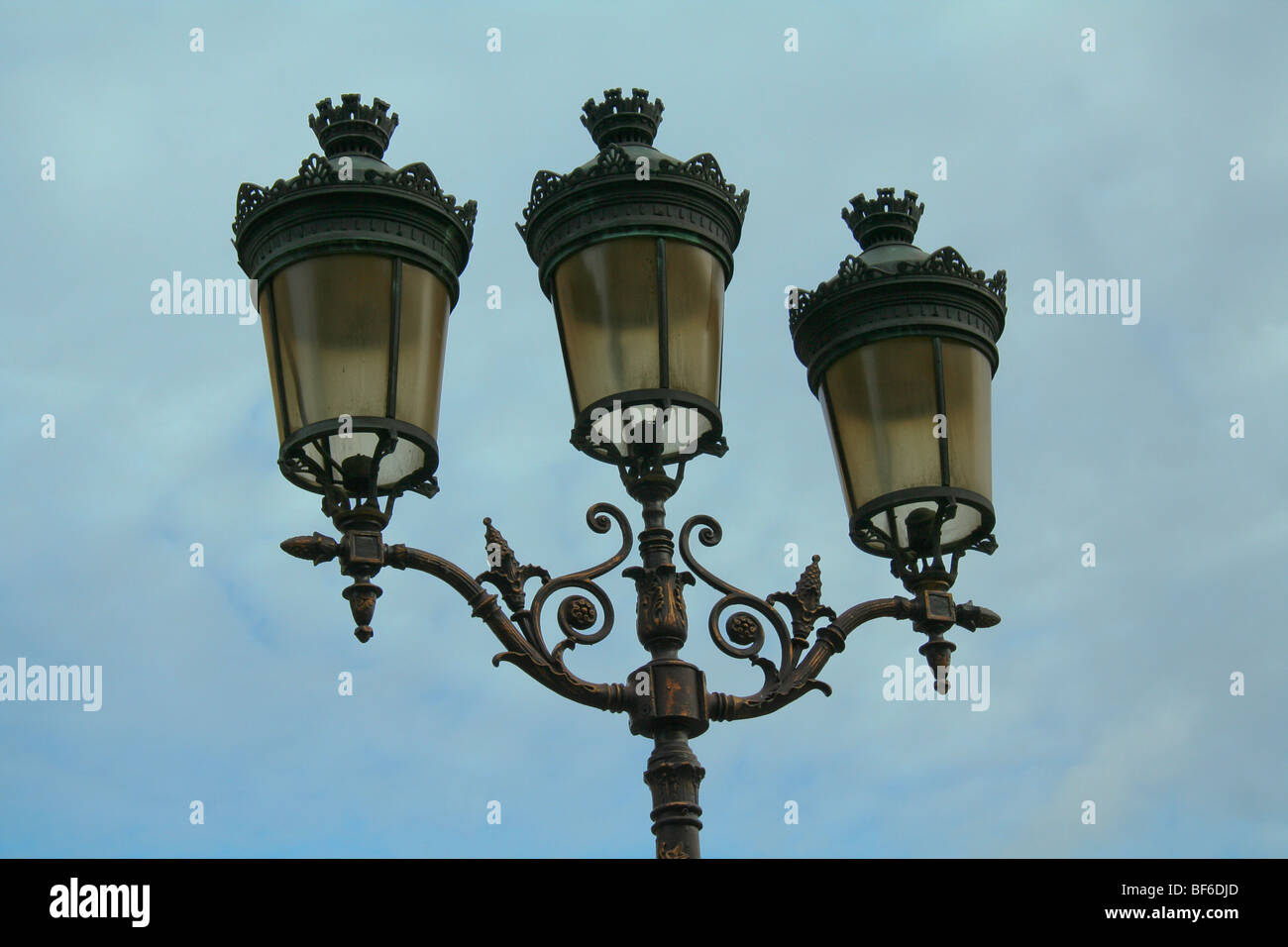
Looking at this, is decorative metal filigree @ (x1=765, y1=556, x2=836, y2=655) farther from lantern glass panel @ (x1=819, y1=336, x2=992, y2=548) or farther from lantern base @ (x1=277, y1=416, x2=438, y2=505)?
lantern base @ (x1=277, y1=416, x2=438, y2=505)

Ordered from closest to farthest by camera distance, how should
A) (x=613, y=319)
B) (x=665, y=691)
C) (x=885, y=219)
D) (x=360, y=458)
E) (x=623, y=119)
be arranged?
(x=665, y=691), (x=360, y=458), (x=613, y=319), (x=623, y=119), (x=885, y=219)

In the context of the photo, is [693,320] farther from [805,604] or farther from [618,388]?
[805,604]

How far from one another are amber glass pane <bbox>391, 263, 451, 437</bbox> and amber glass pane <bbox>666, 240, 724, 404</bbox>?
2.79 feet

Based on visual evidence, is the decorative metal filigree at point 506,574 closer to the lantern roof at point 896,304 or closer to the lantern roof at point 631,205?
the lantern roof at point 631,205

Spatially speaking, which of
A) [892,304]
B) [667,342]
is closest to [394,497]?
[667,342]

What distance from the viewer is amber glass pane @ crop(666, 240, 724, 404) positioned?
7051 millimetres

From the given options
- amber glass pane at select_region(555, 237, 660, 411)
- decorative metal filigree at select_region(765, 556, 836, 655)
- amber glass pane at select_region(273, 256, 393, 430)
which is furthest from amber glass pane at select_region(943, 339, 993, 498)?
amber glass pane at select_region(273, 256, 393, 430)

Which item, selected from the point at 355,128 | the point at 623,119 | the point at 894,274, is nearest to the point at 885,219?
the point at 894,274

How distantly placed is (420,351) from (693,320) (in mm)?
1009

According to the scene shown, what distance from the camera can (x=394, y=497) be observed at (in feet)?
23.0

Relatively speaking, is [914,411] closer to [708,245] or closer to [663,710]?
[708,245]

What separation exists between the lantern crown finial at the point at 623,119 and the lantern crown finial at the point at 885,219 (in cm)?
120

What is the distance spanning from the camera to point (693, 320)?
7.14 m

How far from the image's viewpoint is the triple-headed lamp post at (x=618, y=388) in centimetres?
679
